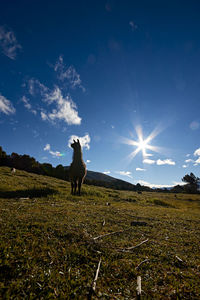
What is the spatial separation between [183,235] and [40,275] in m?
5.31

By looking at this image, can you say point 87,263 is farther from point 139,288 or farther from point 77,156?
point 77,156

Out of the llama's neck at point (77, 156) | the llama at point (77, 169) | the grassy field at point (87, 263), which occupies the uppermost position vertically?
the llama's neck at point (77, 156)

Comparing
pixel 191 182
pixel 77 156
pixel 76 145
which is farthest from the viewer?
pixel 191 182

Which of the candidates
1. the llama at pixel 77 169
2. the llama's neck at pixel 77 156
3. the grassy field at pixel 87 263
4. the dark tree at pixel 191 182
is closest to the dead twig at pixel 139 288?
the grassy field at pixel 87 263

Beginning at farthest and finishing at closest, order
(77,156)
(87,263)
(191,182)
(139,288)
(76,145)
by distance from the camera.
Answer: (191,182) → (76,145) → (77,156) → (87,263) → (139,288)

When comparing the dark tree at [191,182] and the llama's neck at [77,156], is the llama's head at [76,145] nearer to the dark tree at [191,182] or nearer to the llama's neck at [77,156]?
the llama's neck at [77,156]

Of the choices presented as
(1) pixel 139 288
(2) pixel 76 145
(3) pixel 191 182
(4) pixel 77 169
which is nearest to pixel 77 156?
(2) pixel 76 145

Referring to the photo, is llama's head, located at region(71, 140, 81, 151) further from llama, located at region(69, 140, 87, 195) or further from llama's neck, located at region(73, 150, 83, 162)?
llama's neck, located at region(73, 150, 83, 162)

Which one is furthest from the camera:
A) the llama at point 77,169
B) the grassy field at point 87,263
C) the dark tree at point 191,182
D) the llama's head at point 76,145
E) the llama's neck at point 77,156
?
the dark tree at point 191,182

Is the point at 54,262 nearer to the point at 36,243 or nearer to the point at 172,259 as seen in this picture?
the point at 36,243

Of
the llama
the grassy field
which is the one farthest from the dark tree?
the grassy field

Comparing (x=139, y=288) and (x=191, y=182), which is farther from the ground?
(x=191, y=182)

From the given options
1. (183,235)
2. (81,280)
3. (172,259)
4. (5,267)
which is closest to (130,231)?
(172,259)

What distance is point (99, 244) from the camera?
371 cm
